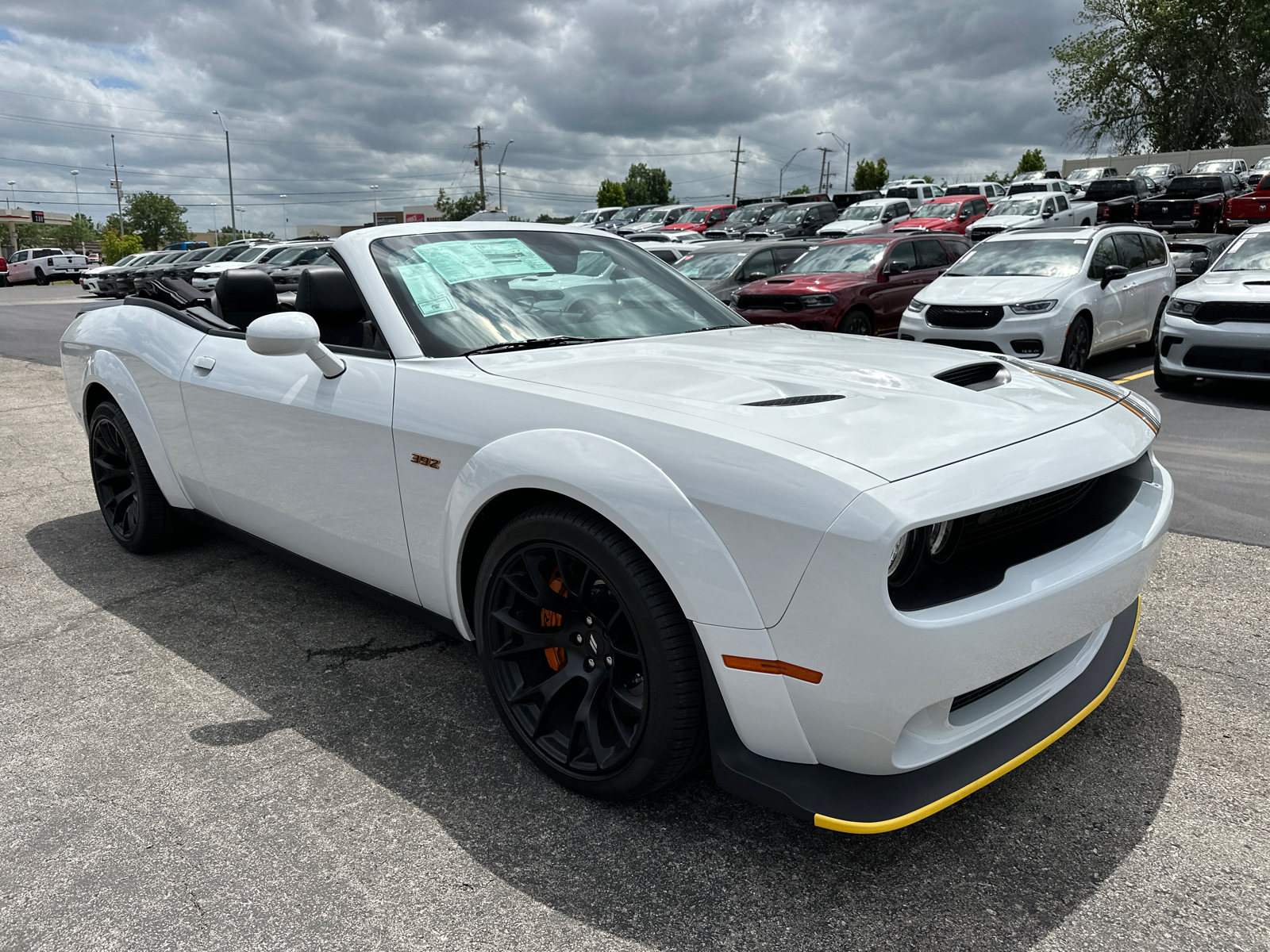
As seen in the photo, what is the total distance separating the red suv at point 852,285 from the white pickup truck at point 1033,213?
11.1 meters

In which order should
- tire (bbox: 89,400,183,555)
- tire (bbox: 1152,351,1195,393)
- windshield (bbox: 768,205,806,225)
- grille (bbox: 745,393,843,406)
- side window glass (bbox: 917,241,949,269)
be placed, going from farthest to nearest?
windshield (bbox: 768,205,806,225), side window glass (bbox: 917,241,949,269), tire (bbox: 1152,351,1195,393), tire (bbox: 89,400,183,555), grille (bbox: 745,393,843,406)

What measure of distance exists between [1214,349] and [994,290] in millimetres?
2067

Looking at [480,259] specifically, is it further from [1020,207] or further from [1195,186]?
[1195,186]

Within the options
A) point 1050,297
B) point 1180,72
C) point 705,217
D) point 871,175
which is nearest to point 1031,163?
point 871,175

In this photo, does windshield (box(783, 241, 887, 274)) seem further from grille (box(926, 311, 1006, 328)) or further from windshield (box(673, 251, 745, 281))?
grille (box(926, 311, 1006, 328))

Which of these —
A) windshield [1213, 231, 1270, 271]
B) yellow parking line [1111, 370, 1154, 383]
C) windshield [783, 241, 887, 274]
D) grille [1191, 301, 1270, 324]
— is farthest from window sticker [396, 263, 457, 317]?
windshield [783, 241, 887, 274]

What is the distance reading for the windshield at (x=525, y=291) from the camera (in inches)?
118

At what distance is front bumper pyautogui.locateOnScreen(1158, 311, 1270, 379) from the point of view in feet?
27.0

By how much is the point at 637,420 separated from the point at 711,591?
47cm

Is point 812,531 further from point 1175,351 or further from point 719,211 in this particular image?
point 719,211

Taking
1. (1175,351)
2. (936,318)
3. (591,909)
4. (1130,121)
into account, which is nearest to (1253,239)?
(1175,351)

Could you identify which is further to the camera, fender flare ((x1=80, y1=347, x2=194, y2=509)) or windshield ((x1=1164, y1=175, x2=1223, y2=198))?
windshield ((x1=1164, y1=175, x2=1223, y2=198))

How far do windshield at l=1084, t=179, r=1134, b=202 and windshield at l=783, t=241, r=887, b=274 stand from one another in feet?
60.5

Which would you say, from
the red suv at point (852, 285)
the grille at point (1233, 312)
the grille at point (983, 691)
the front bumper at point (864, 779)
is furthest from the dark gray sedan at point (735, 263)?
the front bumper at point (864, 779)
